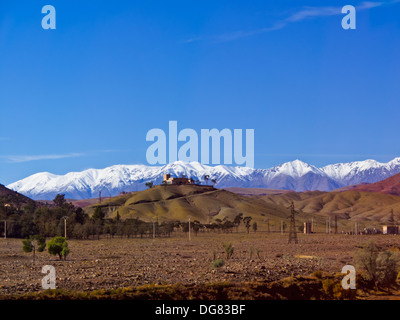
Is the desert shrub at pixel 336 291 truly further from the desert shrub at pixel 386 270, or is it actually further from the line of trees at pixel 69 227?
the line of trees at pixel 69 227

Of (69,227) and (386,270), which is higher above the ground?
(386,270)

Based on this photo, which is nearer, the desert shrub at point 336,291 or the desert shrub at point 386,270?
the desert shrub at point 336,291

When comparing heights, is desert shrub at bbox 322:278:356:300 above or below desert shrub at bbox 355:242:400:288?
below

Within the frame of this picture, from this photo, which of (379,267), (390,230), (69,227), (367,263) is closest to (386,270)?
(379,267)

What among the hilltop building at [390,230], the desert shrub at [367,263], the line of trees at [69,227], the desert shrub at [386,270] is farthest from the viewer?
the hilltop building at [390,230]

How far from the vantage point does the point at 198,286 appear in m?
35.3

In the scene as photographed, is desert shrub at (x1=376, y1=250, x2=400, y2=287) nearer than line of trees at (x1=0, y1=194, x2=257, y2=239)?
Yes

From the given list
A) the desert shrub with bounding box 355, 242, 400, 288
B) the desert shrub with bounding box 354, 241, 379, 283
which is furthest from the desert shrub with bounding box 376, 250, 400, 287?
the desert shrub with bounding box 354, 241, 379, 283

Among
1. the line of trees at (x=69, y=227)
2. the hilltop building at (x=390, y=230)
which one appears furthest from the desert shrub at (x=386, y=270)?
the hilltop building at (x=390, y=230)

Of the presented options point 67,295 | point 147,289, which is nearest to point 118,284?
point 147,289

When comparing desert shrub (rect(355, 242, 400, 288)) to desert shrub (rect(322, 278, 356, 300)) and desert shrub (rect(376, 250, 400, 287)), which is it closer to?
desert shrub (rect(376, 250, 400, 287))

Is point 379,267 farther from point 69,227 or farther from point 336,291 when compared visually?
point 69,227
